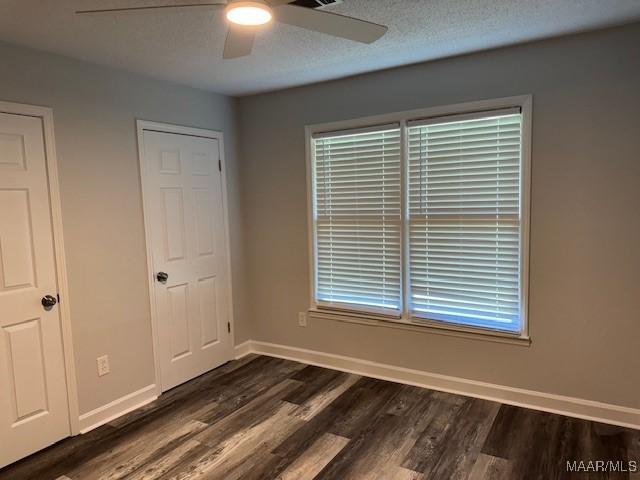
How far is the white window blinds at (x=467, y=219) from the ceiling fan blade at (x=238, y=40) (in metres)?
1.54

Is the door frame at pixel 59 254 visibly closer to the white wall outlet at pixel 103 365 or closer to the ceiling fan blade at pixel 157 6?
the white wall outlet at pixel 103 365

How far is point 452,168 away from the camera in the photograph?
304cm

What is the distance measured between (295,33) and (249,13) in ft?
2.88

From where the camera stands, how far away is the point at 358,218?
11.5 ft

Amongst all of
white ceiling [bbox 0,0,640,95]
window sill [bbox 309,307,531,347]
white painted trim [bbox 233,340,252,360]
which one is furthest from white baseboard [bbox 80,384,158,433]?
white ceiling [bbox 0,0,640,95]

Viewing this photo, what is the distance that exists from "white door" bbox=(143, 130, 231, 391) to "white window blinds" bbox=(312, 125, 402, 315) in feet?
2.95

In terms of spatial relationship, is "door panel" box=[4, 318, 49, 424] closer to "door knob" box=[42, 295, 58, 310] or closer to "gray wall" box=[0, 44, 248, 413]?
"door knob" box=[42, 295, 58, 310]

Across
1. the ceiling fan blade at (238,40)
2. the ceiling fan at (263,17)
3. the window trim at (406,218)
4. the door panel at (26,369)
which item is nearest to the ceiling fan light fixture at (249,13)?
the ceiling fan at (263,17)

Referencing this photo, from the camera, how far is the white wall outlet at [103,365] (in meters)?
2.93

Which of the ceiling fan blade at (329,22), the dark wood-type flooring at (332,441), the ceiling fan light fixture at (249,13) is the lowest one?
the dark wood-type flooring at (332,441)

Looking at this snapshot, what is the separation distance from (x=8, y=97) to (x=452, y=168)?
2.79 m

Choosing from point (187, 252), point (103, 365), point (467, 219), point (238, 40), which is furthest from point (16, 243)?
point (467, 219)

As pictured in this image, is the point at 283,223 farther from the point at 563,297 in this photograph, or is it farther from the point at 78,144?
the point at 563,297

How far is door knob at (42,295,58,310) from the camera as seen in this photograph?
2.61 metres
